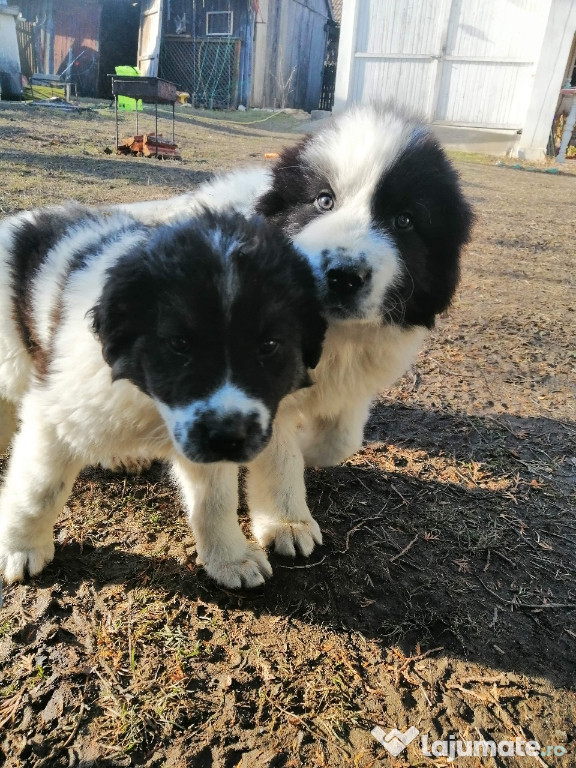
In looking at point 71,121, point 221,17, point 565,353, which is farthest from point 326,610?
point 221,17

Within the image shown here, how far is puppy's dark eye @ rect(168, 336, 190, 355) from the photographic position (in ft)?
5.95

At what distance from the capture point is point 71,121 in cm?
1353

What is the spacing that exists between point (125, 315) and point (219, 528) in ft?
3.15

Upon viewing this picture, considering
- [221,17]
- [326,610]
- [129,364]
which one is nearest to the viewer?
[129,364]

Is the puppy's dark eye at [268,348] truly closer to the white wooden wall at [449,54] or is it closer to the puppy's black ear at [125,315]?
the puppy's black ear at [125,315]

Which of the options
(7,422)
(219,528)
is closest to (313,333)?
(219,528)

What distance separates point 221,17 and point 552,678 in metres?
21.7

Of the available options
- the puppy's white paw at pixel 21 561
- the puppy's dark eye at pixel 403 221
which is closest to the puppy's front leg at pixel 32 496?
the puppy's white paw at pixel 21 561

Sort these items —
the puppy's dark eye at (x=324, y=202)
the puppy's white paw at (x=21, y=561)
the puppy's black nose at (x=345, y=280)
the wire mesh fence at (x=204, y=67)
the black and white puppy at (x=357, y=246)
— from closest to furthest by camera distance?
the puppy's black nose at (x=345, y=280) → the black and white puppy at (x=357, y=246) → the puppy's white paw at (x=21, y=561) → the puppy's dark eye at (x=324, y=202) → the wire mesh fence at (x=204, y=67)

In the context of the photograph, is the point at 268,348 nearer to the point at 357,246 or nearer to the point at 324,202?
the point at 357,246

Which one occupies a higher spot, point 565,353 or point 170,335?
point 170,335

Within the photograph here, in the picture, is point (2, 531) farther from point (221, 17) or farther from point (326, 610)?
point (221, 17)

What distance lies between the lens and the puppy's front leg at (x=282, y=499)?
2.58 m

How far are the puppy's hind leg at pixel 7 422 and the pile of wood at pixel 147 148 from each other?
332 inches
